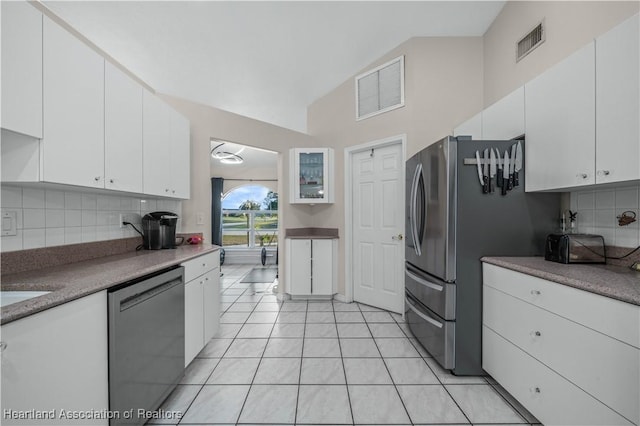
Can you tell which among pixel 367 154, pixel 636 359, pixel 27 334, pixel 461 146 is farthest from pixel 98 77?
pixel 636 359

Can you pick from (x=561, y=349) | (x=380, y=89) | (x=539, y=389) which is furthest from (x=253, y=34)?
(x=539, y=389)

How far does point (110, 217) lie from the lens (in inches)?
80.2

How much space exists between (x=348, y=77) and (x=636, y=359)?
11.8 ft

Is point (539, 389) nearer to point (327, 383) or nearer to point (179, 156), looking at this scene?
point (327, 383)

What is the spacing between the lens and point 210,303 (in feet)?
7.24

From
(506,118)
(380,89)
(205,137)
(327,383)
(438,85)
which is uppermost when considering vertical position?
(380,89)

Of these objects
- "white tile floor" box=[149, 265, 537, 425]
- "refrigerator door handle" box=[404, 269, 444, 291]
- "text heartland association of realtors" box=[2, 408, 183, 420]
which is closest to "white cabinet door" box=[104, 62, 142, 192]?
"text heartland association of realtors" box=[2, 408, 183, 420]

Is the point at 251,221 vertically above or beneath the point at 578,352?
above

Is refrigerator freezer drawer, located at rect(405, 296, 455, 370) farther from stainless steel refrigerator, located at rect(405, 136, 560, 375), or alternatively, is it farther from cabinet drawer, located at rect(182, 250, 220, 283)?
cabinet drawer, located at rect(182, 250, 220, 283)

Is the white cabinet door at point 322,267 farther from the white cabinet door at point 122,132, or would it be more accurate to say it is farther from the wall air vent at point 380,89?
the white cabinet door at point 122,132

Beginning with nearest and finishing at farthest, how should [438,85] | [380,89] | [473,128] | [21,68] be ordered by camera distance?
[21,68] → [473,128] → [438,85] → [380,89]

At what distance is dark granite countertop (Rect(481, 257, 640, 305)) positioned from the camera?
1.06 m

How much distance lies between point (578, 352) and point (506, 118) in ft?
5.33

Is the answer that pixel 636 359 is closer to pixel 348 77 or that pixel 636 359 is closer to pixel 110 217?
pixel 110 217
